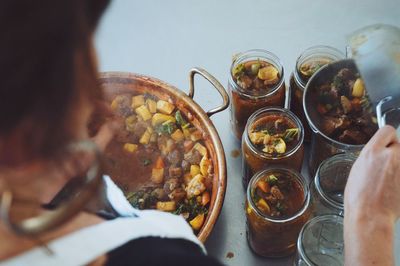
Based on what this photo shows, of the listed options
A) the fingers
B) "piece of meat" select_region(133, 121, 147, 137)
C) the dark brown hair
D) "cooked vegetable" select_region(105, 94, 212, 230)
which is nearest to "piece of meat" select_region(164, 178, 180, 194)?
"cooked vegetable" select_region(105, 94, 212, 230)

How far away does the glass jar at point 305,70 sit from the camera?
83 centimetres

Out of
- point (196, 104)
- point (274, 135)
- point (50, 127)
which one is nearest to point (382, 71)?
point (274, 135)

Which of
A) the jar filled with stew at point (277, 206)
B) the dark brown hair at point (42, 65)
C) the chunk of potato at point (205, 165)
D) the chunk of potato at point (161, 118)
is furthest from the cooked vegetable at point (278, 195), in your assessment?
the dark brown hair at point (42, 65)

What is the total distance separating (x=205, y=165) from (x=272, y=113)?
0.44ft

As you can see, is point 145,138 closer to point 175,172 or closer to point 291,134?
point 175,172

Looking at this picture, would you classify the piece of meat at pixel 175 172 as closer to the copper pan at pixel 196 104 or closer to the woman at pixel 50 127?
the copper pan at pixel 196 104

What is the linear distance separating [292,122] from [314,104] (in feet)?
0.14

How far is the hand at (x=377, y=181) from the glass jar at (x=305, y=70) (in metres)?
0.22

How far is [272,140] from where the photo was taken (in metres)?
0.77

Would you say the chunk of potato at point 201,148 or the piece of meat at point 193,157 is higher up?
the chunk of potato at point 201,148

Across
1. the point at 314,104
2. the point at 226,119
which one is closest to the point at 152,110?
the point at 226,119

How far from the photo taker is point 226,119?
3.07ft

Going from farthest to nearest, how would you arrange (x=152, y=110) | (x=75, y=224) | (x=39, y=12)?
(x=152, y=110), (x=75, y=224), (x=39, y=12)

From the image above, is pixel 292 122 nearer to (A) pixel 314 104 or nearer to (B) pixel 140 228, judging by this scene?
(A) pixel 314 104
